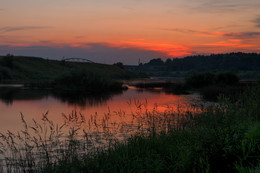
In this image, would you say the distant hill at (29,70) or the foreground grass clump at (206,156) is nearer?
the foreground grass clump at (206,156)

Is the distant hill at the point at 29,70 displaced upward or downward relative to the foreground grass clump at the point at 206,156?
upward

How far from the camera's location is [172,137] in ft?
28.5

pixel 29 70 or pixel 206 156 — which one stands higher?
pixel 29 70

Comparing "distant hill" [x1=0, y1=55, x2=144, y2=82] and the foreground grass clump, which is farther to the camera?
"distant hill" [x1=0, y1=55, x2=144, y2=82]

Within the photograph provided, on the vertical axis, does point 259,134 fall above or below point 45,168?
above

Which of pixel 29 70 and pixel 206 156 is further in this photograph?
pixel 29 70

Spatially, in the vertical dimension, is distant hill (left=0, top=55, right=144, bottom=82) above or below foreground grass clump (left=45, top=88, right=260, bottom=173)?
above

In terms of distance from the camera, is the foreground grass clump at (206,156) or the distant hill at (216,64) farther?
the distant hill at (216,64)

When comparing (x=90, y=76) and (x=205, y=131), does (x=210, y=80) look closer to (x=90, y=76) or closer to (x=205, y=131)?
(x=90, y=76)

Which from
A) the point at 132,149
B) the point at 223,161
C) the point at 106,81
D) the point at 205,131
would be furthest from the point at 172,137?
the point at 106,81

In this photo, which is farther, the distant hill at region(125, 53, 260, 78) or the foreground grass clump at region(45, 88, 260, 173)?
the distant hill at region(125, 53, 260, 78)

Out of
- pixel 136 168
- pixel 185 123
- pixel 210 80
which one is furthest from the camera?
pixel 210 80

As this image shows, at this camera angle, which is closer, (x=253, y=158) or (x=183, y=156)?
(x=253, y=158)

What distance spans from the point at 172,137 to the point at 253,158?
3682 mm
